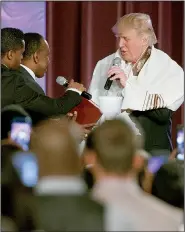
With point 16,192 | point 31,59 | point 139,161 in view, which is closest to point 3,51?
point 31,59

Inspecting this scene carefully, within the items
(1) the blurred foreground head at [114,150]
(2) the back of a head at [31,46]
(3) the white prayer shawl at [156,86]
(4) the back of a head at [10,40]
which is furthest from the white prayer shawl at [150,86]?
(1) the blurred foreground head at [114,150]

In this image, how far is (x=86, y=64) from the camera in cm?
434

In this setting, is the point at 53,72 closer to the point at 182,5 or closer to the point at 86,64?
the point at 86,64

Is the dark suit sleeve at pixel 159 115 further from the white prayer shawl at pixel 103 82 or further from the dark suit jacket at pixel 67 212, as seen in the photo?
the dark suit jacket at pixel 67 212

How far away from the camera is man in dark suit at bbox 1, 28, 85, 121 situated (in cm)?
291

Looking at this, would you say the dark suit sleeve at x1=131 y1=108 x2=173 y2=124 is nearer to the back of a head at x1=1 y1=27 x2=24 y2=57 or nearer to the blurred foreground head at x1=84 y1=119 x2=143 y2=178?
the back of a head at x1=1 y1=27 x2=24 y2=57

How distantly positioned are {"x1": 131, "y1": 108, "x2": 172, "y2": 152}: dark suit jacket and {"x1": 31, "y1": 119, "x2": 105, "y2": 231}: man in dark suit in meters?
1.56

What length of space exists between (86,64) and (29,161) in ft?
7.49

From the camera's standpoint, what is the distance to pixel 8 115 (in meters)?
2.65

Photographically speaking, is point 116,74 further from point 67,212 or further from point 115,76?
point 67,212

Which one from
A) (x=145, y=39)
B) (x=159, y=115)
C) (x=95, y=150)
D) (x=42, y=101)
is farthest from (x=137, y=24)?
(x=95, y=150)

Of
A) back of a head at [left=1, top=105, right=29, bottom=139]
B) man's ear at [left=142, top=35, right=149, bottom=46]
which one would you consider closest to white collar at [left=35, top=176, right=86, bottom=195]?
Answer: back of a head at [left=1, top=105, right=29, bottom=139]

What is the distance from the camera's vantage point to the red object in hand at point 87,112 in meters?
3.12

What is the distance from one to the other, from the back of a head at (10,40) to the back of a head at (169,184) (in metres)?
0.78
